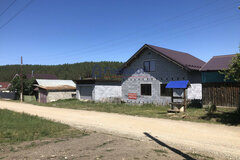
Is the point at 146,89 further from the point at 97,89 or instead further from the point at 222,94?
the point at 97,89

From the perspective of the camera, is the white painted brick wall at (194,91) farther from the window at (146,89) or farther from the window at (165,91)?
the window at (146,89)

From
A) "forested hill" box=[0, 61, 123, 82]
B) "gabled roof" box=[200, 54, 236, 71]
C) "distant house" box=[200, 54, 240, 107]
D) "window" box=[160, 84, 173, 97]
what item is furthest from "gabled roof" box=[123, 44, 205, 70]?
"forested hill" box=[0, 61, 123, 82]

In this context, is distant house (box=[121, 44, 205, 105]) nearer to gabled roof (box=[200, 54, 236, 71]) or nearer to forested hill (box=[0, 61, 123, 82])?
gabled roof (box=[200, 54, 236, 71])

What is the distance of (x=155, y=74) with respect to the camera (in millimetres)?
21312

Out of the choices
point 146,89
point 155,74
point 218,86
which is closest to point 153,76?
point 155,74

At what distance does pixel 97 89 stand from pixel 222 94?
16.7m

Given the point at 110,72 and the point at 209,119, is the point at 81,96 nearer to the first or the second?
the point at 110,72

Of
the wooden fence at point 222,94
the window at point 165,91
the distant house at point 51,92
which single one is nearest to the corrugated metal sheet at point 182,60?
the wooden fence at point 222,94

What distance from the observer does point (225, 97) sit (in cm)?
1644

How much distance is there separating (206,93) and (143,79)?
7.36 metres

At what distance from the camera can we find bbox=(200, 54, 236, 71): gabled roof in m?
17.1

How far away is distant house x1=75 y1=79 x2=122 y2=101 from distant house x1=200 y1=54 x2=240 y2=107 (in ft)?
40.5

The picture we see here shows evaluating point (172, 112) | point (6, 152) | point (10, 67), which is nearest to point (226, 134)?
point (172, 112)

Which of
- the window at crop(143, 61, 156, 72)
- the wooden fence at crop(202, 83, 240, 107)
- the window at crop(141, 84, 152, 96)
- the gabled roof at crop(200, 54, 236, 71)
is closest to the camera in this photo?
the wooden fence at crop(202, 83, 240, 107)
